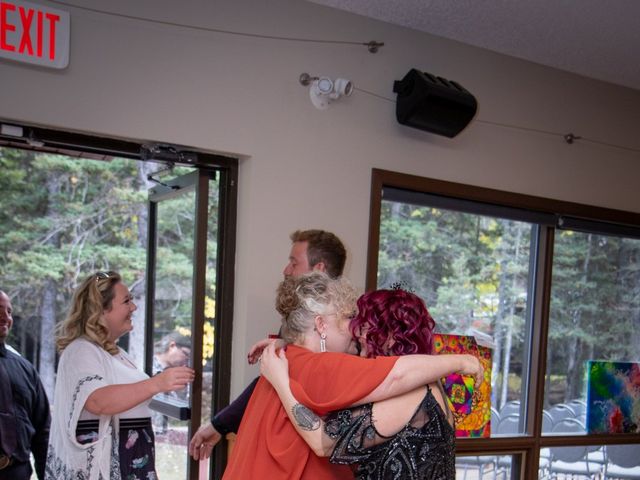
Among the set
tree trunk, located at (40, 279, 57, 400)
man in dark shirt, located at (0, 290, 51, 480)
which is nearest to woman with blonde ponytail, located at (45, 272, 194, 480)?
man in dark shirt, located at (0, 290, 51, 480)

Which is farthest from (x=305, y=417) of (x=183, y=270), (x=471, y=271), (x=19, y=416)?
(x=19, y=416)

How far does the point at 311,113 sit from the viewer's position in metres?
2.81

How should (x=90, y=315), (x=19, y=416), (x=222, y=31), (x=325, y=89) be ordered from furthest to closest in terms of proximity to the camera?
(x=19, y=416) < (x=325, y=89) < (x=222, y=31) < (x=90, y=315)

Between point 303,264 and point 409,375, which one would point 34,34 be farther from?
point 409,375

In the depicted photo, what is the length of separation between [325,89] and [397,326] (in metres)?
A: 1.35

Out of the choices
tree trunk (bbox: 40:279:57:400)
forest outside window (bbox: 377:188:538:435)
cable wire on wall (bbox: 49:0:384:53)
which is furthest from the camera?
tree trunk (bbox: 40:279:57:400)

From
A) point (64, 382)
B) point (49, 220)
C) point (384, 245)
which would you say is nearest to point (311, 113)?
point (384, 245)

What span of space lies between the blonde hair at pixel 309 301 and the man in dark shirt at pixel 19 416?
1.94 meters

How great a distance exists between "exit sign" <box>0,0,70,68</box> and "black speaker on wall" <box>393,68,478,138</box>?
1457 millimetres

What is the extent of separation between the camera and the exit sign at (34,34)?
2139mm

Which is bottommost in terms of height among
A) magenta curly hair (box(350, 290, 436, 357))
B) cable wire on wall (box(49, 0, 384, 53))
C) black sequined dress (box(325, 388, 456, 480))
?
black sequined dress (box(325, 388, 456, 480))

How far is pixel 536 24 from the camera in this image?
2924 millimetres

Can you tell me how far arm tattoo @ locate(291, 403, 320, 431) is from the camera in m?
1.60

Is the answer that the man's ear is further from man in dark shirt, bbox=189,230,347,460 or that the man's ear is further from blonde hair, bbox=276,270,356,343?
blonde hair, bbox=276,270,356,343
